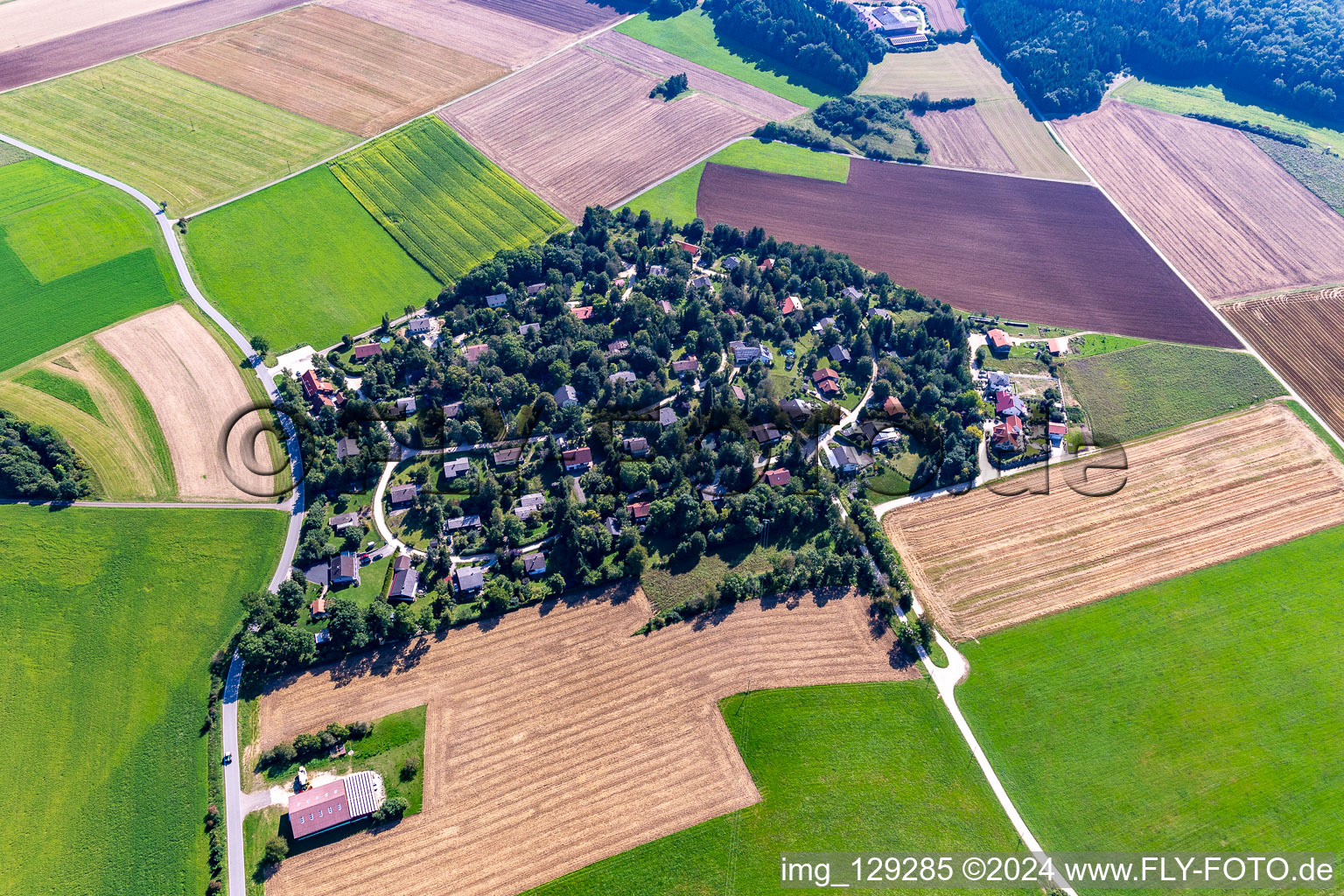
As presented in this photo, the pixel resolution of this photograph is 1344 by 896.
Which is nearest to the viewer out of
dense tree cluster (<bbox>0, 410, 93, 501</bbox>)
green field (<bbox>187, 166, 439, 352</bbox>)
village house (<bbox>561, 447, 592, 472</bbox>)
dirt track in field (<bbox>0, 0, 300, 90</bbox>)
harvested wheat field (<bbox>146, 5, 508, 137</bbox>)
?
dense tree cluster (<bbox>0, 410, 93, 501</bbox>)

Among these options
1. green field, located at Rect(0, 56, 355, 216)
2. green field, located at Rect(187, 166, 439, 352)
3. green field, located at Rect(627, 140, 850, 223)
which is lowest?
green field, located at Rect(187, 166, 439, 352)

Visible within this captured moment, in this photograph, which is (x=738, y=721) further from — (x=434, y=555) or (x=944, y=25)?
(x=944, y=25)

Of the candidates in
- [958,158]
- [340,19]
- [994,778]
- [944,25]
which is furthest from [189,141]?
[944,25]

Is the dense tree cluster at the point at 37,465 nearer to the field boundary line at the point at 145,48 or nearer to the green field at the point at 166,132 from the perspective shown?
the green field at the point at 166,132

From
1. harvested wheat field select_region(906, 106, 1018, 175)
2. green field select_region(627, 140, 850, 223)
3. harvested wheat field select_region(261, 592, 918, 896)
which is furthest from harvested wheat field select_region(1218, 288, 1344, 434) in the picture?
harvested wheat field select_region(261, 592, 918, 896)

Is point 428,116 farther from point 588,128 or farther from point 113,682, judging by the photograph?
point 113,682

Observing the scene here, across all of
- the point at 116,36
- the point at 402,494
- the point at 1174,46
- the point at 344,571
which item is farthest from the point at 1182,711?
the point at 116,36

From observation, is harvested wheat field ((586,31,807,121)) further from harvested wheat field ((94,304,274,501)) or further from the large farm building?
the large farm building
